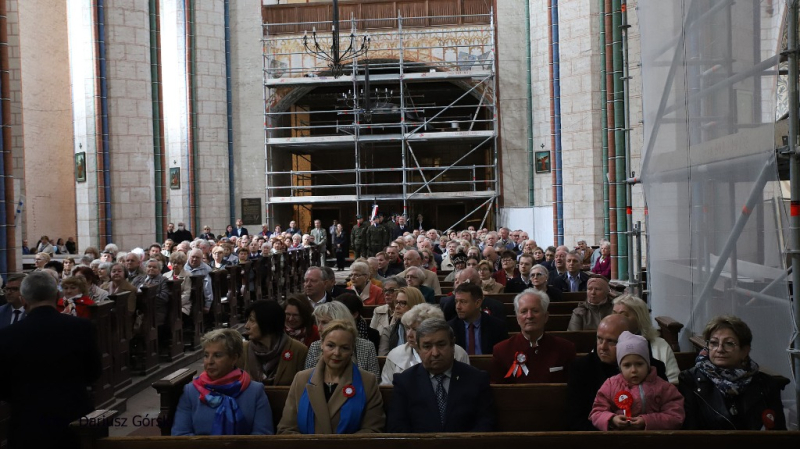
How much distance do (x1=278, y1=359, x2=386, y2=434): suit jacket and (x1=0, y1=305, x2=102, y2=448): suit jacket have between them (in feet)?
3.59

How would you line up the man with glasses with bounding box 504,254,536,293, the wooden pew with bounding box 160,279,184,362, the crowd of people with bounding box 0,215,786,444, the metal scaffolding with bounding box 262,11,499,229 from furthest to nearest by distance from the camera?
the metal scaffolding with bounding box 262,11,499,229, the wooden pew with bounding box 160,279,184,362, the man with glasses with bounding box 504,254,536,293, the crowd of people with bounding box 0,215,786,444

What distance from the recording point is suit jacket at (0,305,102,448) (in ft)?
13.1

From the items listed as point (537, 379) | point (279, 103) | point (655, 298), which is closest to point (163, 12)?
point (279, 103)

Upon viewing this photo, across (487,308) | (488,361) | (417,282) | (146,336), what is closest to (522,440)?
(488,361)

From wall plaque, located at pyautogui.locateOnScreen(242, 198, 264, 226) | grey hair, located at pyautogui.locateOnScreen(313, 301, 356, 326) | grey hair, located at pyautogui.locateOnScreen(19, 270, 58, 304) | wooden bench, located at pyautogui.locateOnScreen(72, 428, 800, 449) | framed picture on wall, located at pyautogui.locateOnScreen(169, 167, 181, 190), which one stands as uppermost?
framed picture on wall, located at pyautogui.locateOnScreen(169, 167, 181, 190)

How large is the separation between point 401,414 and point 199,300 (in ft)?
19.8

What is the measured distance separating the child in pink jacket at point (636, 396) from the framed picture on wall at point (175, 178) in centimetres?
1966

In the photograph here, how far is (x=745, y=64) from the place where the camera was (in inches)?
188

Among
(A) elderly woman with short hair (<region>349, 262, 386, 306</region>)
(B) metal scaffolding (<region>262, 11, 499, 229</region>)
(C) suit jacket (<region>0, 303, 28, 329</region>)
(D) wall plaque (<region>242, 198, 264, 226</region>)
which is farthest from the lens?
(D) wall plaque (<region>242, 198, 264, 226</region>)

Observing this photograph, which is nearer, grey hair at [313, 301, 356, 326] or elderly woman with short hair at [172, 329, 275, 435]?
elderly woman with short hair at [172, 329, 275, 435]

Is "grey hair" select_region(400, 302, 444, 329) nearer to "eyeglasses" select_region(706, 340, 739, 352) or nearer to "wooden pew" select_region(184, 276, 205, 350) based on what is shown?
"eyeglasses" select_region(706, 340, 739, 352)

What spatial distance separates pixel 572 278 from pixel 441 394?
5.43 m

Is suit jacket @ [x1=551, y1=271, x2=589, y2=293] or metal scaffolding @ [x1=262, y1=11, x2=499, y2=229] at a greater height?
metal scaffolding @ [x1=262, y1=11, x2=499, y2=229]

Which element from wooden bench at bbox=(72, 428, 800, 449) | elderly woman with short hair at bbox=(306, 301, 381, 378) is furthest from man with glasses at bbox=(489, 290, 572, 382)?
wooden bench at bbox=(72, 428, 800, 449)
